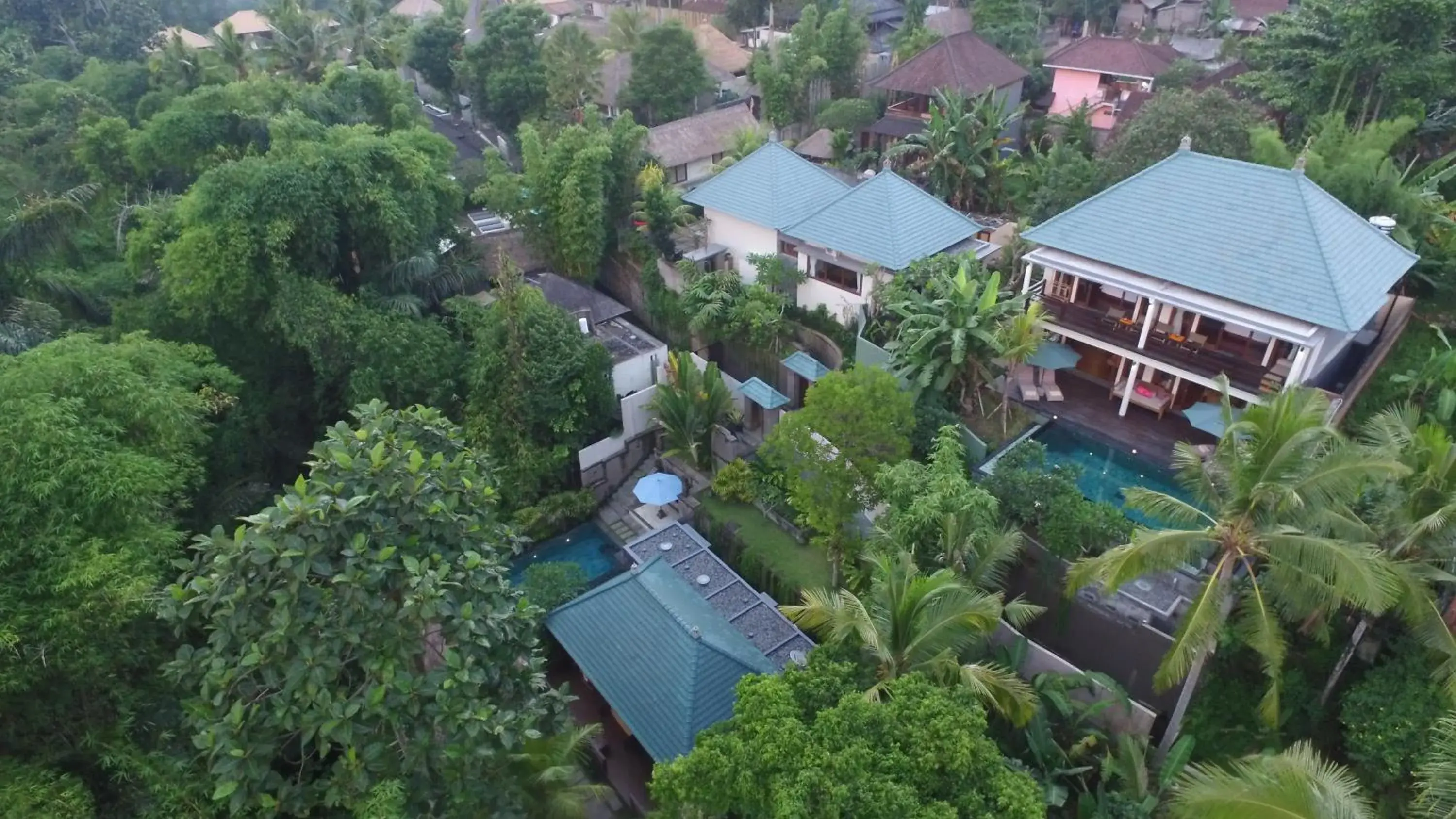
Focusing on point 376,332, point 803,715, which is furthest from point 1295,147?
point 376,332

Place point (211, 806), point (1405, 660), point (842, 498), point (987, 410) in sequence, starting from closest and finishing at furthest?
1. point (211, 806)
2. point (1405, 660)
3. point (842, 498)
4. point (987, 410)

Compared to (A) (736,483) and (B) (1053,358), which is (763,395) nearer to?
(A) (736,483)

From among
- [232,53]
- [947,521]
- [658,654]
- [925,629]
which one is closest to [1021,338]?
[947,521]

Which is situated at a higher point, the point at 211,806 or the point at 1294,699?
the point at 211,806

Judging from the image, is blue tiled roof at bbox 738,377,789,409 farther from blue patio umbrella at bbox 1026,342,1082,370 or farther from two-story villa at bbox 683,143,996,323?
blue patio umbrella at bbox 1026,342,1082,370

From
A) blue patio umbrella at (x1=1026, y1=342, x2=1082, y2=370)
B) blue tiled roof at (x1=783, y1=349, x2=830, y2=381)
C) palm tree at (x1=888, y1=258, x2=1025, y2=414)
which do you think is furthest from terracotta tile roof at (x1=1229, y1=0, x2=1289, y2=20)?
blue tiled roof at (x1=783, y1=349, x2=830, y2=381)

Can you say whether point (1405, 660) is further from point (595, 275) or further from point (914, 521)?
point (595, 275)

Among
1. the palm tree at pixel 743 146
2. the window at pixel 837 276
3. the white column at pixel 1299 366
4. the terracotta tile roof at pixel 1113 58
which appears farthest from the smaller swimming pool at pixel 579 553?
the terracotta tile roof at pixel 1113 58

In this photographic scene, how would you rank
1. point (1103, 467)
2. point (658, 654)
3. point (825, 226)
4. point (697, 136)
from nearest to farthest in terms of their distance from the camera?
Result: point (658, 654) → point (1103, 467) → point (825, 226) → point (697, 136)

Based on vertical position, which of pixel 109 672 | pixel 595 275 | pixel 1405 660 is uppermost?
pixel 109 672
